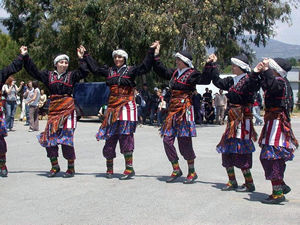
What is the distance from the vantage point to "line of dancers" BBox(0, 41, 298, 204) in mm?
6414

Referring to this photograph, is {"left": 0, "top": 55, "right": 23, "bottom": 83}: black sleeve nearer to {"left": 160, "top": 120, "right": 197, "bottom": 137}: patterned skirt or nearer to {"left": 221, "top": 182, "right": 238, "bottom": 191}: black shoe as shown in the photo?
{"left": 160, "top": 120, "right": 197, "bottom": 137}: patterned skirt

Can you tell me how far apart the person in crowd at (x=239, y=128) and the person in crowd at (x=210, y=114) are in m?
16.0

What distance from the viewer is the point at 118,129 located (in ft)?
26.0

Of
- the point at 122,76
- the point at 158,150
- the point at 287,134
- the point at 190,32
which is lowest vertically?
the point at 158,150

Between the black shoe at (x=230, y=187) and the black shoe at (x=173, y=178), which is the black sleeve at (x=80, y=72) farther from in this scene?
the black shoe at (x=230, y=187)

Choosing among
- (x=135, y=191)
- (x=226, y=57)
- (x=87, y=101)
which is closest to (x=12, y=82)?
(x=87, y=101)

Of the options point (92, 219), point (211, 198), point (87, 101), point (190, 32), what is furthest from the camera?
point (87, 101)

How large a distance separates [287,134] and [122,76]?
2643 mm

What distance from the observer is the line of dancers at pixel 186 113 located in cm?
641

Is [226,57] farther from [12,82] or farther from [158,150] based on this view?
[158,150]

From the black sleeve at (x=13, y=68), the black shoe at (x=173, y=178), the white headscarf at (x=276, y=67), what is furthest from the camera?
the black sleeve at (x=13, y=68)

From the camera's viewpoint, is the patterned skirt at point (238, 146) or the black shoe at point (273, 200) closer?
the black shoe at point (273, 200)

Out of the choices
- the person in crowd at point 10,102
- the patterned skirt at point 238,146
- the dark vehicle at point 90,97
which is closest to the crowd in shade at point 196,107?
the dark vehicle at point 90,97

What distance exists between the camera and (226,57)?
29312 millimetres
